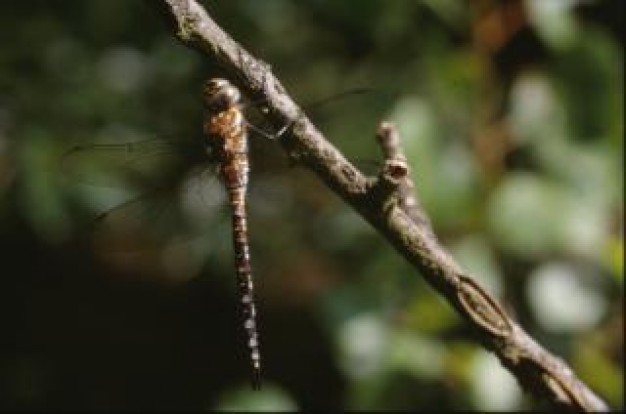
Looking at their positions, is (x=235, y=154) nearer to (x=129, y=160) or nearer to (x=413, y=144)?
(x=129, y=160)

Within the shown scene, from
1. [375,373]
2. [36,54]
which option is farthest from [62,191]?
[375,373]

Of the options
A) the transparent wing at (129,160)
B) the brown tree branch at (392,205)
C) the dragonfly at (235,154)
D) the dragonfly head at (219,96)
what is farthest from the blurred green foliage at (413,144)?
the brown tree branch at (392,205)

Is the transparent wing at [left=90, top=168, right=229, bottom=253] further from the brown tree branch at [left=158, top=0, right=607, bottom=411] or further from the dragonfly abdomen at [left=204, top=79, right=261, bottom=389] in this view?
the brown tree branch at [left=158, top=0, right=607, bottom=411]

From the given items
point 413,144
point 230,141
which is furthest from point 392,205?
point 413,144

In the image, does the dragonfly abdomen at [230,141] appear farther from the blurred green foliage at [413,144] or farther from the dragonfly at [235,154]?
the blurred green foliage at [413,144]

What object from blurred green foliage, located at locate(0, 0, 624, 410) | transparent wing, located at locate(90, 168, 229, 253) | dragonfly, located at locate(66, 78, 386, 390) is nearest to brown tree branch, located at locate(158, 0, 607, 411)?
dragonfly, located at locate(66, 78, 386, 390)

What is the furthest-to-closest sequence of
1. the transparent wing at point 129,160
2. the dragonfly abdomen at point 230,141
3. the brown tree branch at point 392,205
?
the transparent wing at point 129,160
the dragonfly abdomen at point 230,141
the brown tree branch at point 392,205
